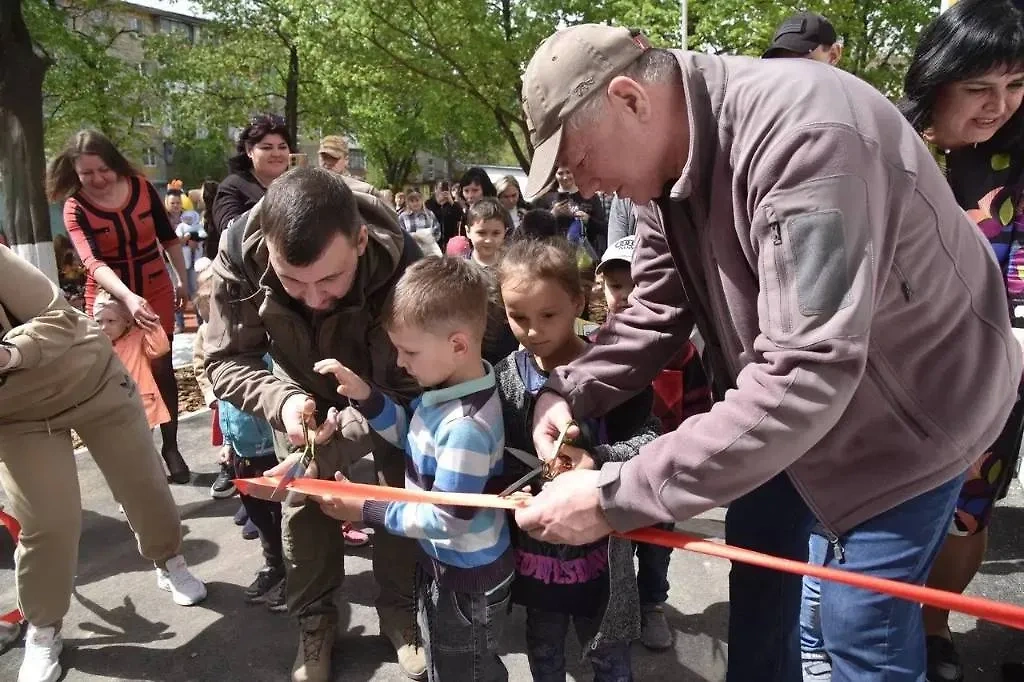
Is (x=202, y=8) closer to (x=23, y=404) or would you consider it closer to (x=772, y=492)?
(x=23, y=404)

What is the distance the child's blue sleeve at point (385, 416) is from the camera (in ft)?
7.45

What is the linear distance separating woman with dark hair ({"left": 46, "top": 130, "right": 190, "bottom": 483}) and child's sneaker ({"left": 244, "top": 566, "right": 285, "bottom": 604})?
4.98 ft

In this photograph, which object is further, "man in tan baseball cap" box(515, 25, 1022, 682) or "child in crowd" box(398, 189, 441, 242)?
"child in crowd" box(398, 189, 441, 242)

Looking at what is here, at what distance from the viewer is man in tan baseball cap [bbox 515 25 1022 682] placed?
128 centimetres

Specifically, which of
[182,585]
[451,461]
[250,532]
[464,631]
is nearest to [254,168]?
[250,532]

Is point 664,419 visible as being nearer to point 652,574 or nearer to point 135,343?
point 652,574

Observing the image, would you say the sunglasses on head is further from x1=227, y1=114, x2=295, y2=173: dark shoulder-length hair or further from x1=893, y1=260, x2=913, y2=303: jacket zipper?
x1=893, y1=260, x2=913, y2=303: jacket zipper

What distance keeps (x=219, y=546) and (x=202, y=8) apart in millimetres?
22062

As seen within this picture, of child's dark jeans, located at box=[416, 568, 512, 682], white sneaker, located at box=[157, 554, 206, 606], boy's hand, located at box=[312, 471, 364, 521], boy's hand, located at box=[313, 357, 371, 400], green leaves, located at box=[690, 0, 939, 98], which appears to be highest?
green leaves, located at box=[690, 0, 939, 98]

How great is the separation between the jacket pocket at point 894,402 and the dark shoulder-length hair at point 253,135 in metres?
3.91

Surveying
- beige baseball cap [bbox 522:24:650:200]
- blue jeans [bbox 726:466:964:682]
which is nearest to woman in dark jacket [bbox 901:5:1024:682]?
blue jeans [bbox 726:466:964:682]

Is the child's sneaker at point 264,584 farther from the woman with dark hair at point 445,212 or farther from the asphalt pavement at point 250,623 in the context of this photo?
the woman with dark hair at point 445,212

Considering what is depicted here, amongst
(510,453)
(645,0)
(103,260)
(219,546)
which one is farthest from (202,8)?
(510,453)

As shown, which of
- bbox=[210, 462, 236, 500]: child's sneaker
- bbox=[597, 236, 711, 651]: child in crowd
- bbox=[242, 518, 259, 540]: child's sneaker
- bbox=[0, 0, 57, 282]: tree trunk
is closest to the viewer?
bbox=[597, 236, 711, 651]: child in crowd
